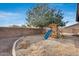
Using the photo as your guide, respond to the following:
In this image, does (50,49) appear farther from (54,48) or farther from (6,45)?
(6,45)

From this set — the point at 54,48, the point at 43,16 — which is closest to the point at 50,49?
the point at 54,48

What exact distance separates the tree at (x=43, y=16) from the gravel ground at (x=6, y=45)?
21 cm

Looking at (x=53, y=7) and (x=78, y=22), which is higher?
(x=53, y=7)

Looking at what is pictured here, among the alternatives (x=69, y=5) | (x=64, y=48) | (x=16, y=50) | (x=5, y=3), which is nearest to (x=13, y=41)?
(x=16, y=50)

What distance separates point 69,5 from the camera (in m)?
1.59

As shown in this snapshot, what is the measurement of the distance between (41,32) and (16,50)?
10.1 inches

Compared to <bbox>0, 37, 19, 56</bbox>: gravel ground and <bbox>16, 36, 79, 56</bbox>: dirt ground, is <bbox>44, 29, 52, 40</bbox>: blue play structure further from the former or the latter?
<bbox>0, 37, 19, 56</bbox>: gravel ground

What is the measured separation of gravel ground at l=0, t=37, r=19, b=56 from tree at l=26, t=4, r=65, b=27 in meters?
0.21

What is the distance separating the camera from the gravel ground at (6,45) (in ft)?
5.24

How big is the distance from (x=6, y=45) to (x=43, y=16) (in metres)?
0.39

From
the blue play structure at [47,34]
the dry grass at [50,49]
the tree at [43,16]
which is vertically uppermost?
the tree at [43,16]

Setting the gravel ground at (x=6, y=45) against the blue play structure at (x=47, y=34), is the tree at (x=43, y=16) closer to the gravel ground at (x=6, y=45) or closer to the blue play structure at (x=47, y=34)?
the blue play structure at (x=47, y=34)

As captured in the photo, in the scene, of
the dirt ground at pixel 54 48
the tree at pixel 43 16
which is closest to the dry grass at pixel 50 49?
the dirt ground at pixel 54 48

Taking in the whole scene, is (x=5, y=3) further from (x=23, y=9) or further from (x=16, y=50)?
(x=16, y=50)
